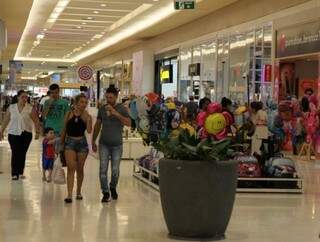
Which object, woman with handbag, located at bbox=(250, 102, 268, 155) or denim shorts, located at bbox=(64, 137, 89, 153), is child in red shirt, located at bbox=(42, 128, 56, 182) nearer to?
denim shorts, located at bbox=(64, 137, 89, 153)

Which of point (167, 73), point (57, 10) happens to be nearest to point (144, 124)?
point (57, 10)

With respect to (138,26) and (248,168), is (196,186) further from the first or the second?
(138,26)

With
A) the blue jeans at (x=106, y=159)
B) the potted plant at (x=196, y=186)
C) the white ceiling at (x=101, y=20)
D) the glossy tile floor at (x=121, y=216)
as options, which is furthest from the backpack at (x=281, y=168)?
the white ceiling at (x=101, y=20)

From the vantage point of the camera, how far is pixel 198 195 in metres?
6.71

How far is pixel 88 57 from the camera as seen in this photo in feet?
161

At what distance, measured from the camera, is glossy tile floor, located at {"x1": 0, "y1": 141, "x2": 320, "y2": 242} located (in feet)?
23.2

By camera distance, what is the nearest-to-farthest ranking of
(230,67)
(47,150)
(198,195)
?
(198,195)
(47,150)
(230,67)

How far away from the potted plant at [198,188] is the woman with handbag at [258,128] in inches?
176

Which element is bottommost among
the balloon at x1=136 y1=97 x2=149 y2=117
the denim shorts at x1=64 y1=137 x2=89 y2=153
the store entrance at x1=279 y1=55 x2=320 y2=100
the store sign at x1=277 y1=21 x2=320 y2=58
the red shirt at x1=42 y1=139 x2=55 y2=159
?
the red shirt at x1=42 y1=139 x2=55 y2=159

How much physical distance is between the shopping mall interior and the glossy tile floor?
2 centimetres

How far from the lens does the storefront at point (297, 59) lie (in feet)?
56.3

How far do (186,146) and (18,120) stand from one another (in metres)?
5.37

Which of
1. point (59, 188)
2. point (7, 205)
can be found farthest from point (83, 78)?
point (7, 205)

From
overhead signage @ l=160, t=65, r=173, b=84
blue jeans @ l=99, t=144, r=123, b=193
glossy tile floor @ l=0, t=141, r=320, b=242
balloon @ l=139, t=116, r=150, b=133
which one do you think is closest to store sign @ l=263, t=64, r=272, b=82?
glossy tile floor @ l=0, t=141, r=320, b=242
